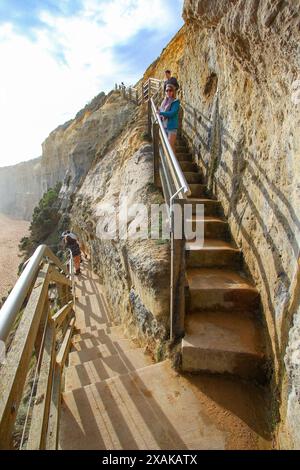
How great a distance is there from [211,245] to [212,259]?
0.74 ft

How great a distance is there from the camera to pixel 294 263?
1.88 metres

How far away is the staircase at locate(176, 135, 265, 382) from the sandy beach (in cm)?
1748

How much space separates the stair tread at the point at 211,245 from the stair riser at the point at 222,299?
723 mm

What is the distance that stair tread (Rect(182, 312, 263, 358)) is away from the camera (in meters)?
2.31

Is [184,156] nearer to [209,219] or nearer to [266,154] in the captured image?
[209,219]

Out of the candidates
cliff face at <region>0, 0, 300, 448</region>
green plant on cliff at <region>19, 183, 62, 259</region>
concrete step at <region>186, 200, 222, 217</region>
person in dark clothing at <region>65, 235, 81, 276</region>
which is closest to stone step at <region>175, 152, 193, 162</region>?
cliff face at <region>0, 0, 300, 448</region>

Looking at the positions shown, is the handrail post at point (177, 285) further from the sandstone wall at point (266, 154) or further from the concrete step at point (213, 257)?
the concrete step at point (213, 257)

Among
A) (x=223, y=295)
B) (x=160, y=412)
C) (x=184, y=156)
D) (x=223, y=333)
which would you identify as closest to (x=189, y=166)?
(x=184, y=156)

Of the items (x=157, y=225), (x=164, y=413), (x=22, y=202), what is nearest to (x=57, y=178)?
(x=22, y=202)

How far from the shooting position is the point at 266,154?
2631 mm

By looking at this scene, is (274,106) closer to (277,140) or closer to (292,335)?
(277,140)

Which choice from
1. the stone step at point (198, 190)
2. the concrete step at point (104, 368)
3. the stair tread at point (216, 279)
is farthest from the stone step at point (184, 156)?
the concrete step at point (104, 368)

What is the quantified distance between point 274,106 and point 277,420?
267 centimetres

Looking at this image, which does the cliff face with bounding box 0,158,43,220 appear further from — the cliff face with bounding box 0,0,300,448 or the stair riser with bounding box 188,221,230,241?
the stair riser with bounding box 188,221,230,241
